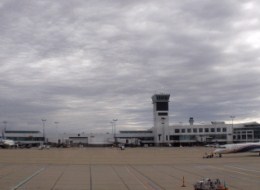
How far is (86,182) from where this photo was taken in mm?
37938

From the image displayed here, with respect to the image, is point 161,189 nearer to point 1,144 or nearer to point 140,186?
point 140,186

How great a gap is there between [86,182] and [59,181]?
244cm

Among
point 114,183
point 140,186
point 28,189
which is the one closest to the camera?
point 28,189

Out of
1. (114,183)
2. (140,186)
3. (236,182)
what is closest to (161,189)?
(140,186)

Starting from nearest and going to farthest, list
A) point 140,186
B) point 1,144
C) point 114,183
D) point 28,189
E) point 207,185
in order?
point 207,185
point 28,189
point 140,186
point 114,183
point 1,144

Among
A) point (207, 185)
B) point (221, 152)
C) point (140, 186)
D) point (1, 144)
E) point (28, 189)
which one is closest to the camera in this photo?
point (207, 185)

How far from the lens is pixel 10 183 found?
36.2m

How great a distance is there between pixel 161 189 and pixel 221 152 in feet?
216

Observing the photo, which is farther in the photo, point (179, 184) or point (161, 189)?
point (179, 184)

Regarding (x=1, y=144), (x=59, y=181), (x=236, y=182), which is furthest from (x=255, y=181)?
(x=1, y=144)

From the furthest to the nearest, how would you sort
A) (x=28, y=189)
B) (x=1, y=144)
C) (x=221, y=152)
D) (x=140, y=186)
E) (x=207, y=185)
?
(x=1, y=144)
(x=221, y=152)
(x=140, y=186)
(x=28, y=189)
(x=207, y=185)

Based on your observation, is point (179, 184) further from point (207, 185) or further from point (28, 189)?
point (28, 189)

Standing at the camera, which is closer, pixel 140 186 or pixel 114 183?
pixel 140 186

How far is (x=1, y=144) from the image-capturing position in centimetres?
19512
